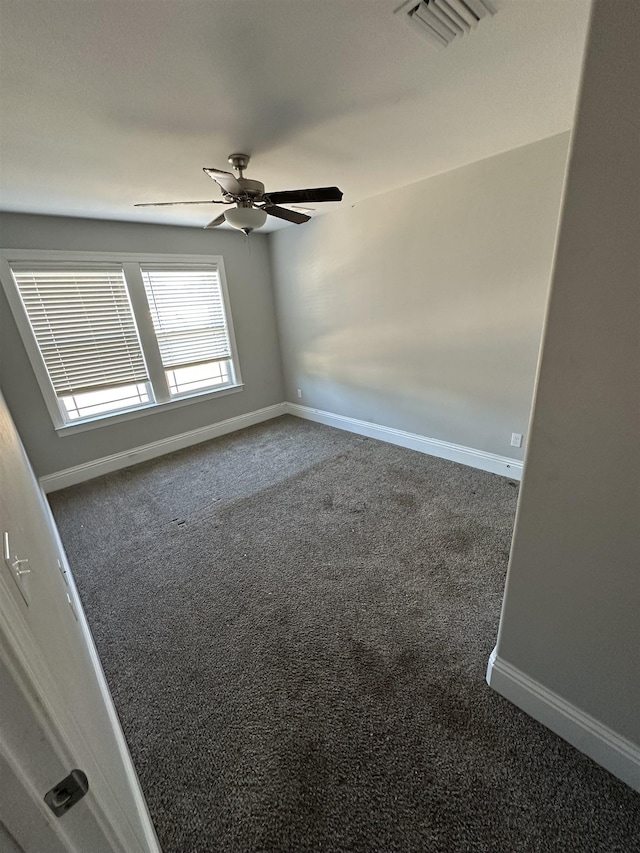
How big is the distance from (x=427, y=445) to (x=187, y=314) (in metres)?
3.01

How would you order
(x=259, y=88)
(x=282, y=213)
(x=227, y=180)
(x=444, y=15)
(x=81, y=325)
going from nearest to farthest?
(x=444, y=15) → (x=259, y=88) → (x=227, y=180) → (x=282, y=213) → (x=81, y=325)

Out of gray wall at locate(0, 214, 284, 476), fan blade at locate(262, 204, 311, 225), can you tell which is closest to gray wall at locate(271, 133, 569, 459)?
gray wall at locate(0, 214, 284, 476)

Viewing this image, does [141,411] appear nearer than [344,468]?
No

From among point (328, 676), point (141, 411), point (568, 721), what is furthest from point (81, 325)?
point (568, 721)

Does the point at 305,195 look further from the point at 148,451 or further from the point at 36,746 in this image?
the point at 148,451

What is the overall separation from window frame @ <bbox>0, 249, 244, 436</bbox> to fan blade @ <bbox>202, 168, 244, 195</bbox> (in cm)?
189

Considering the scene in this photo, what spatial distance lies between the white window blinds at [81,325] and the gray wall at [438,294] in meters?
1.90

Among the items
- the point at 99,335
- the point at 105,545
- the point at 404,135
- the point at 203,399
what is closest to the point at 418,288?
the point at 404,135

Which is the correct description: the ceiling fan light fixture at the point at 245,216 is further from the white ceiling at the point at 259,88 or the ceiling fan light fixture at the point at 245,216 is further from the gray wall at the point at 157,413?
the gray wall at the point at 157,413

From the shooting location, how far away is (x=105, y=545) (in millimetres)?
2396

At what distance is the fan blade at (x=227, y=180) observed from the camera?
173cm

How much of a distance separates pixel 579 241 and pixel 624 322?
0.22m

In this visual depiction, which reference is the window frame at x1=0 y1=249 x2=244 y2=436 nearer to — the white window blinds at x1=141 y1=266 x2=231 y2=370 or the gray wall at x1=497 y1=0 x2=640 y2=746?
the white window blinds at x1=141 y1=266 x2=231 y2=370

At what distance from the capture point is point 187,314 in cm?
378
